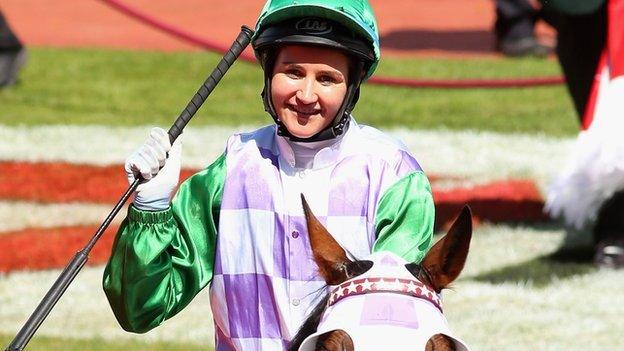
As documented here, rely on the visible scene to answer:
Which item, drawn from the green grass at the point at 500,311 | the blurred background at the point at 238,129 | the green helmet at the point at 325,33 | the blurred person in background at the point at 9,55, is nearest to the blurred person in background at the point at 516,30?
the blurred background at the point at 238,129

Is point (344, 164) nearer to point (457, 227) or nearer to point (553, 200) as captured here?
point (457, 227)

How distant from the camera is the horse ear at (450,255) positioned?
3.21m

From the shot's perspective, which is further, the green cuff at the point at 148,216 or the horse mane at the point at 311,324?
the green cuff at the point at 148,216

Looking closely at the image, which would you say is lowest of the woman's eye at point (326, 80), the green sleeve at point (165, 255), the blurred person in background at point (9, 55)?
the blurred person in background at point (9, 55)

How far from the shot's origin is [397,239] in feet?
12.3

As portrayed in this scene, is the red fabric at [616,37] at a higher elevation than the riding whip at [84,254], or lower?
lower

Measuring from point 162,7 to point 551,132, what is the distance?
25.7 ft

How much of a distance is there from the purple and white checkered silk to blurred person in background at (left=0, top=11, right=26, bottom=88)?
8823 millimetres

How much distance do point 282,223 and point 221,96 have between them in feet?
29.1

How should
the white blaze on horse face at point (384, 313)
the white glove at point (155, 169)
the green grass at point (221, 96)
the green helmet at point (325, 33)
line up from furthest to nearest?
the green grass at point (221, 96), the green helmet at point (325, 33), the white glove at point (155, 169), the white blaze on horse face at point (384, 313)

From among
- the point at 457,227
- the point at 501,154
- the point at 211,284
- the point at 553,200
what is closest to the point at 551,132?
the point at 501,154

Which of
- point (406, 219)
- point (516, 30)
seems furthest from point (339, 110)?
point (516, 30)

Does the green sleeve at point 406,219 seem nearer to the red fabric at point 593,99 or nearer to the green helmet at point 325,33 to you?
the green helmet at point 325,33

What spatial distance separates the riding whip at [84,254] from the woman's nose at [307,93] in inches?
7.5
